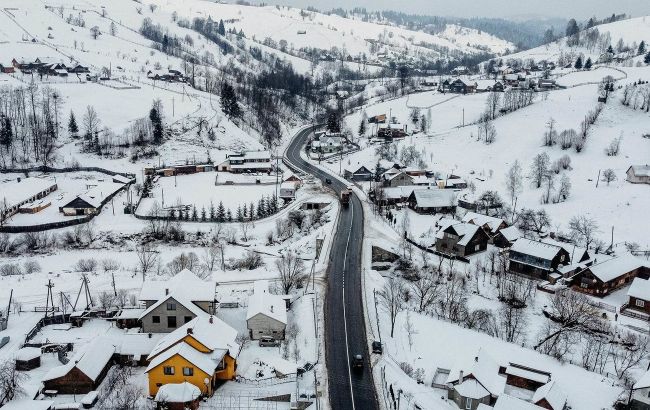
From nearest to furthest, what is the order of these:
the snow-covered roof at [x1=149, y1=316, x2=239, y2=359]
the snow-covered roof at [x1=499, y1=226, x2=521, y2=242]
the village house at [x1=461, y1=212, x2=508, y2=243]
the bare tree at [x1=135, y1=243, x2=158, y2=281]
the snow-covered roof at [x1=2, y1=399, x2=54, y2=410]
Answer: the snow-covered roof at [x1=2, y1=399, x2=54, y2=410], the snow-covered roof at [x1=149, y1=316, x2=239, y2=359], the bare tree at [x1=135, y1=243, x2=158, y2=281], the snow-covered roof at [x1=499, y1=226, x2=521, y2=242], the village house at [x1=461, y1=212, x2=508, y2=243]

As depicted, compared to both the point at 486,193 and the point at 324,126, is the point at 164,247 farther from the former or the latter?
the point at 324,126

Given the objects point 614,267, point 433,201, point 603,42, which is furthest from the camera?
point 603,42

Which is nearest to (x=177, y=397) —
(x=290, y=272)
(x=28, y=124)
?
(x=290, y=272)

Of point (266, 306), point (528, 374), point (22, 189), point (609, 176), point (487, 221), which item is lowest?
point (528, 374)

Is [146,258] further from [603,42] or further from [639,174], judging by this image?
[603,42]

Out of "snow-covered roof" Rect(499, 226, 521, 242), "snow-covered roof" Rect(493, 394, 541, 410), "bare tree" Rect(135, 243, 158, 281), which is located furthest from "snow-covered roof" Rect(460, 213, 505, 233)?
"bare tree" Rect(135, 243, 158, 281)

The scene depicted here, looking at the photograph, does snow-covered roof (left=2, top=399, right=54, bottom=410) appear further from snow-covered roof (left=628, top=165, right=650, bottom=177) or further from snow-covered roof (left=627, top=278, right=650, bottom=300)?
snow-covered roof (left=628, top=165, right=650, bottom=177)

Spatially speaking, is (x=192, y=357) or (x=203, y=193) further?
(x=203, y=193)
